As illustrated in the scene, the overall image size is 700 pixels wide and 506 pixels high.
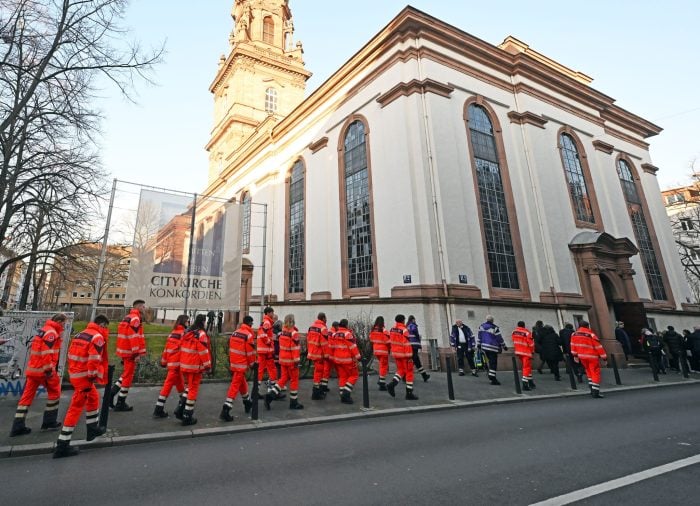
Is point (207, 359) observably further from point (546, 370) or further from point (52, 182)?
point (546, 370)

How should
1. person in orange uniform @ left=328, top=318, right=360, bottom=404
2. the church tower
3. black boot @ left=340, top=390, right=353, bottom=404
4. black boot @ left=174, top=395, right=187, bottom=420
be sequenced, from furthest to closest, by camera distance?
the church tower → person in orange uniform @ left=328, top=318, right=360, bottom=404 → black boot @ left=340, top=390, right=353, bottom=404 → black boot @ left=174, top=395, right=187, bottom=420

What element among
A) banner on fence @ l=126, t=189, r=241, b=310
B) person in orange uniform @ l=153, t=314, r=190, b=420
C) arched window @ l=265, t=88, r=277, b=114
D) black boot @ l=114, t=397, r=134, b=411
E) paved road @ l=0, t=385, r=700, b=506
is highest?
arched window @ l=265, t=88, r=277, b=114

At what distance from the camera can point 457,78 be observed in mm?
17469

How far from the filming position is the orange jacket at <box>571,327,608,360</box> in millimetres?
9625

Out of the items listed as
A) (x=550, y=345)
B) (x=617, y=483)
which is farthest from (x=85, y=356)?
(x=550, y=345)

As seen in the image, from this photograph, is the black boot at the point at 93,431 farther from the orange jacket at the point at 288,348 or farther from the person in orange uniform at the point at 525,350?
the person in orange uniform at the point at 525,350

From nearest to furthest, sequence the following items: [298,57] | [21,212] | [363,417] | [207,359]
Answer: [207,359] → [363,417] → [21,212] → [298,57]

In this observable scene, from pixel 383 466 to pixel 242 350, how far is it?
3509mm

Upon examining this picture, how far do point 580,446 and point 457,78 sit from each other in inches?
661

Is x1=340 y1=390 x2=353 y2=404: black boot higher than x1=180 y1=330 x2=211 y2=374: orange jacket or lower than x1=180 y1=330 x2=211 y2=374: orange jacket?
lower

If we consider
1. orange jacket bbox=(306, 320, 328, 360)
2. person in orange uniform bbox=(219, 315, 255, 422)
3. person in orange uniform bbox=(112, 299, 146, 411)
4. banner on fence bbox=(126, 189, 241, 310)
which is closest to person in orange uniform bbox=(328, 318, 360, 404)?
orange jacket bbox=(306, 320, 328, 360)

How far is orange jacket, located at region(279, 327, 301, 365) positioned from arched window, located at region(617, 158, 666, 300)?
23694mm

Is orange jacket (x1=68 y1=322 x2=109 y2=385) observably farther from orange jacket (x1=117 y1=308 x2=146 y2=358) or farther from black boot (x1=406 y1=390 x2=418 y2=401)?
black boot (x1=406 y1=390 x2=418 y2=401)

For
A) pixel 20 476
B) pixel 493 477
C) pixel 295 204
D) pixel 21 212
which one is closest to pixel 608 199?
pixel 295 204
